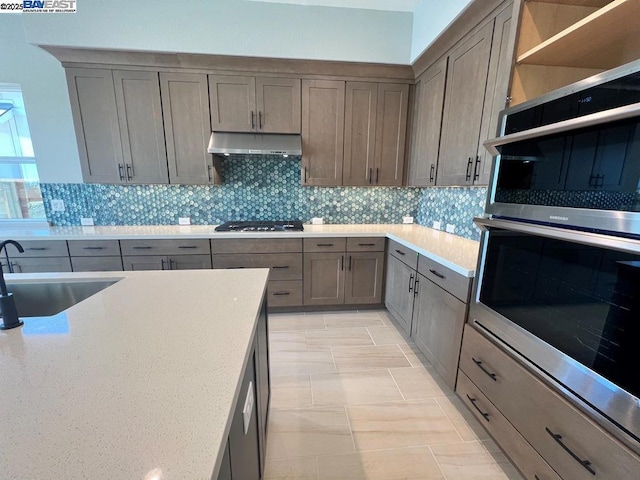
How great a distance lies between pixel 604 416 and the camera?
0.90m

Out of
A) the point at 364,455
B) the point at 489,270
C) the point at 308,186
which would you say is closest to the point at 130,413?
the point at 364,455

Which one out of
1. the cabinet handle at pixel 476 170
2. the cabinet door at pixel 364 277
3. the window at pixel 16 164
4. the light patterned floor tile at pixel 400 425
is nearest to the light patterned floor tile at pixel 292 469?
the light patterned floor tile at pixel 400 425

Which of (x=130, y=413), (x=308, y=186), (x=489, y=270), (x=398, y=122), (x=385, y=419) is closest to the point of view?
(x=130, y=413)

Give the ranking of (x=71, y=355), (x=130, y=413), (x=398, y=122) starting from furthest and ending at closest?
(x=398, y=122)
(x=71, y=355)
(x=130, y=413)

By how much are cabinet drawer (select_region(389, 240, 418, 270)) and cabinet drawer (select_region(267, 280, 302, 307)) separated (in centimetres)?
103

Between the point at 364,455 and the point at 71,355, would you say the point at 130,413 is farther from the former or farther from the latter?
the point at 364,455

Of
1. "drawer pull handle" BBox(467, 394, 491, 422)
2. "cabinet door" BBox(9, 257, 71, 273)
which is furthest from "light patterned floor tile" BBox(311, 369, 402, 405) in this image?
"cabinet door" BBox(9, 257, 71, 273)

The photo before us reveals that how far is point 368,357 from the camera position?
2.30m

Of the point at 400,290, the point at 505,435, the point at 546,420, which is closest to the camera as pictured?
the point at 546,420

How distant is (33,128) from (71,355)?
3.37m

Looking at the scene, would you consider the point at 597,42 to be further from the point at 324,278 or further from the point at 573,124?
the point at 324,278

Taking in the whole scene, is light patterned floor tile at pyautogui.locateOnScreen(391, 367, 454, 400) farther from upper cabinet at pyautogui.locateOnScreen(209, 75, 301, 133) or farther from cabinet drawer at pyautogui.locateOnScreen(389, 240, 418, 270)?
upper cabinet at pyautogui.locateOnScreen(209, 75, 301, 133)

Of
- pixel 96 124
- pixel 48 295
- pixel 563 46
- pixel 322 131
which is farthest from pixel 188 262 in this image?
pixel 563 46

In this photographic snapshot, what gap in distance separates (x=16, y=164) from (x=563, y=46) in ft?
15.1
